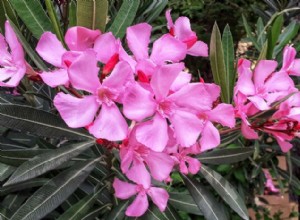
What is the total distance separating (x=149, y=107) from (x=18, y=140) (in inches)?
26.4

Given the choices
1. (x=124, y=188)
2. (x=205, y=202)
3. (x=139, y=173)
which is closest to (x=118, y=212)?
(x=124, y=188)

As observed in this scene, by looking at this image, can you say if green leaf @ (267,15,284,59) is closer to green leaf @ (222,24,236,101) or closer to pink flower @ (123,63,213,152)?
green leaf @ (222,24,236,101)

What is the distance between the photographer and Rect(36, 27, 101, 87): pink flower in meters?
0.75

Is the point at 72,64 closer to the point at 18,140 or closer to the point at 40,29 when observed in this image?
the point at 40,29

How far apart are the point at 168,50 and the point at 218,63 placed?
0.74ft

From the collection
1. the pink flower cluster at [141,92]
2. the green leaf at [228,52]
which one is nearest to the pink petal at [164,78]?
the pink flower cluster at [141,92]

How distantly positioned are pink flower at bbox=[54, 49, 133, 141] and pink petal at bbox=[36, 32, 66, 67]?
2.9 inches

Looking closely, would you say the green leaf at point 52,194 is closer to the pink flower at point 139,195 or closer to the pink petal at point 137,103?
the pink flower at point 139,195

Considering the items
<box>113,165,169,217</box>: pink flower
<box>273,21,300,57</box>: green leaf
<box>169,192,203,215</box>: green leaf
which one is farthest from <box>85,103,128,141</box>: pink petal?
<box>273,21,300,57</box>: green leaf

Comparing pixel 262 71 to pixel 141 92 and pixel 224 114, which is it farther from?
pixel 141 92

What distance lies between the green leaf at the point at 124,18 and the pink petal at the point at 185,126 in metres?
0.31

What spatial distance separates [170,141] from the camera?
0.81 m

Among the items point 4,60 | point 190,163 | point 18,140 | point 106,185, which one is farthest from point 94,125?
point 18,140

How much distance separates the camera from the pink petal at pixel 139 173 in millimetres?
891
